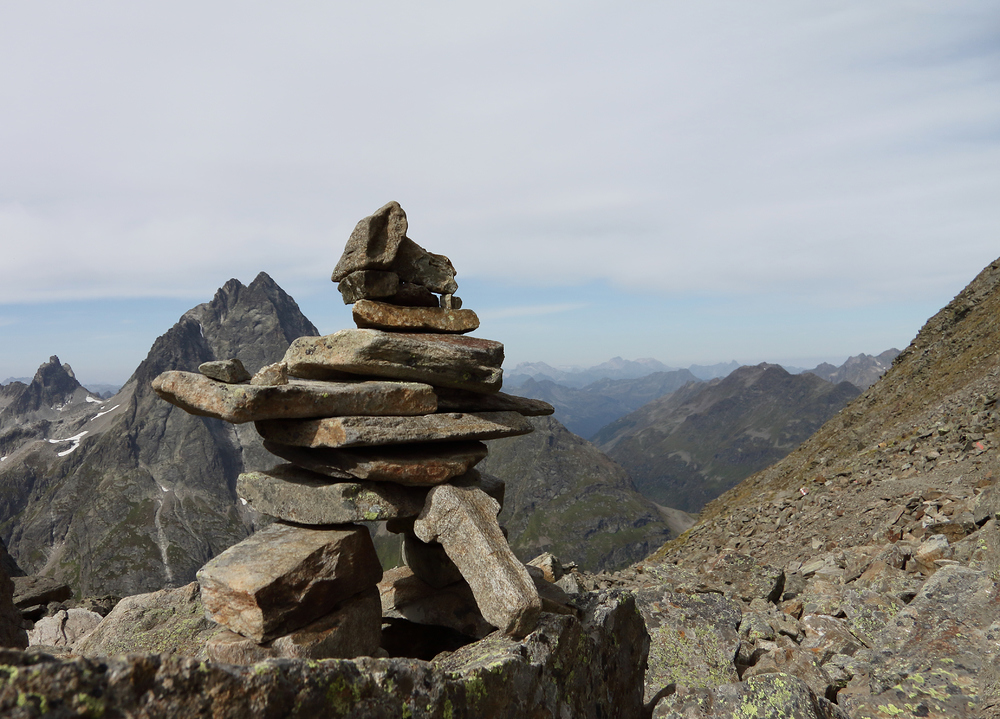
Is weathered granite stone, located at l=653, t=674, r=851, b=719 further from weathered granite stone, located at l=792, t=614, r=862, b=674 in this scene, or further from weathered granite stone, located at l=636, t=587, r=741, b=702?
weathered granite stone, located at l=792, t=614, r=862, b=674

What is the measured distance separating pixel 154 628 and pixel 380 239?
41.4 ft


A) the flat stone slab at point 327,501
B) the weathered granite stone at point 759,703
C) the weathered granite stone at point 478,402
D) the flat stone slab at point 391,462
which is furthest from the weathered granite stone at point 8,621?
the weathered granite stone at point 759,703

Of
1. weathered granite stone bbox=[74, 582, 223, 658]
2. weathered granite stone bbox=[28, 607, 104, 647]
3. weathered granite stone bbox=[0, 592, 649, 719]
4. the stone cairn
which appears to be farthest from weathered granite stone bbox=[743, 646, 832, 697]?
weathered granite stone bbox=[28, 607, 104, 647]

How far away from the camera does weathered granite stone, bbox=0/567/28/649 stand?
14.9 metres

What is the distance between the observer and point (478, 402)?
1425cm

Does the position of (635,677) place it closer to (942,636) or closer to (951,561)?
(942,636)

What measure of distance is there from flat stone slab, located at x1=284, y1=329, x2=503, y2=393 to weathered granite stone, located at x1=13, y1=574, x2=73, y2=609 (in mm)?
18940

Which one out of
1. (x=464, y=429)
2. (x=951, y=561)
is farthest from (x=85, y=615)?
(x=951, y=561)

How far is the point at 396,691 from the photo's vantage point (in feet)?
23.6

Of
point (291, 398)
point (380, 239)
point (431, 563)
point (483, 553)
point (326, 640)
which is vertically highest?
point (380, 239)

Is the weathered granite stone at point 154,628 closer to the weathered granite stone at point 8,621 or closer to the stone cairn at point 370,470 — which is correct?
the weathered granite stone at point 8,621

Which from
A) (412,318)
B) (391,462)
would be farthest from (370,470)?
(412,318)

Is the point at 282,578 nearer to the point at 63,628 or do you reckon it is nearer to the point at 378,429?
the point at 378,429

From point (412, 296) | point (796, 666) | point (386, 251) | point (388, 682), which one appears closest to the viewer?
point (388, 682)
